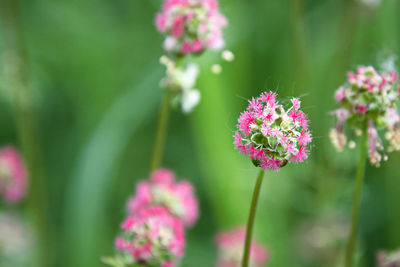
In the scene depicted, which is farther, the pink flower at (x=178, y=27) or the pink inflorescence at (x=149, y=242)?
the pink flower at (x=178, y=27)

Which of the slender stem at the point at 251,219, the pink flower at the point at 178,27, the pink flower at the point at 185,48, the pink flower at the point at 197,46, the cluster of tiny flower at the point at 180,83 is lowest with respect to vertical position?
the slender stem at the point at 251,219

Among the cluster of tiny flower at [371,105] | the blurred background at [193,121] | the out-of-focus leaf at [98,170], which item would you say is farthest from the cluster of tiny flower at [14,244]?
the cluster of tiny flower at [371,105]

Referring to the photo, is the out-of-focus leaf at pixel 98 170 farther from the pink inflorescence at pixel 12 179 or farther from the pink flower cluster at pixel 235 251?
the pink flower cluster at pixel 235 251

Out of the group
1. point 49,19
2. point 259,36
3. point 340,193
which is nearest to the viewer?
point 340,193

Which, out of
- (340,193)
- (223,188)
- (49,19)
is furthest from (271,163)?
(49,19)

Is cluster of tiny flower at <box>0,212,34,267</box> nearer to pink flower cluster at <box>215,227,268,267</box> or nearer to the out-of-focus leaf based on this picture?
the out-of-focus leaf

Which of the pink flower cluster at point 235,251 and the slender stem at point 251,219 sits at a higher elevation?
the pink flower cluster at point 235,251

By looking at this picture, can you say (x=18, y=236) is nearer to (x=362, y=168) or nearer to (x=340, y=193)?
(x=340, y=193)
